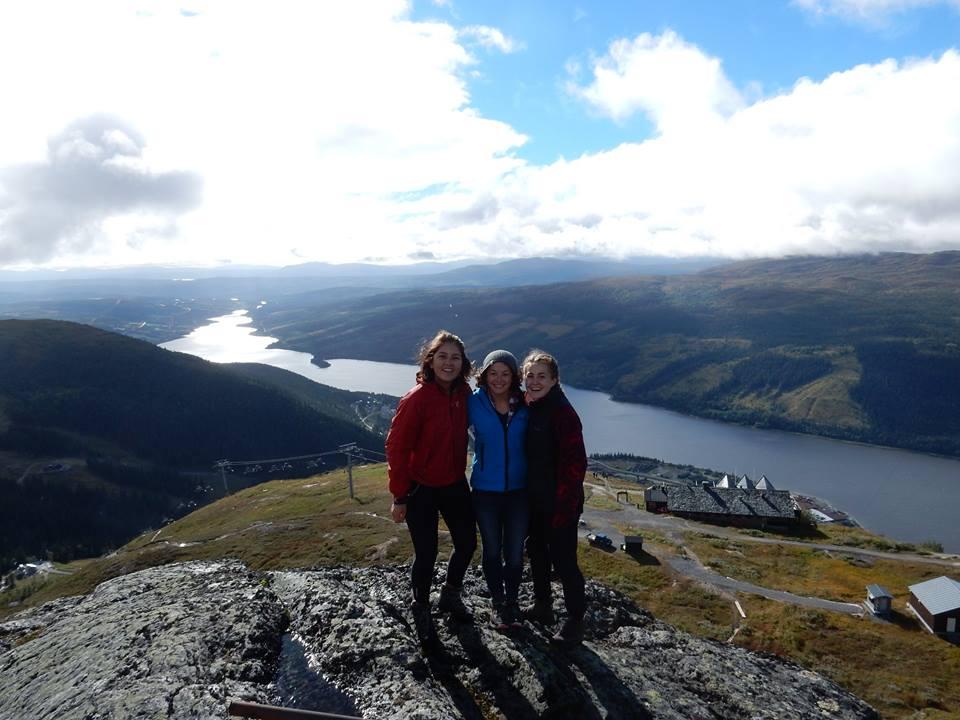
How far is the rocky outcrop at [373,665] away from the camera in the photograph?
8.51m

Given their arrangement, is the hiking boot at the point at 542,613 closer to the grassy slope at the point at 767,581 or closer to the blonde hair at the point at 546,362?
the blonde hair at the point at 546,362

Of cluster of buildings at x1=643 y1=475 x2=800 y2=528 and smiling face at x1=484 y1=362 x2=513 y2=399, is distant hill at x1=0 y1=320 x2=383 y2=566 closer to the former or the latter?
cluster of buildings at x1=643 y1=475 x2=800 y2=528

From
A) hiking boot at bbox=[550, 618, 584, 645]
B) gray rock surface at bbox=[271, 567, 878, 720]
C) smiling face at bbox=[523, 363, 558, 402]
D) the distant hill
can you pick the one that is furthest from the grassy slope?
the distant hill

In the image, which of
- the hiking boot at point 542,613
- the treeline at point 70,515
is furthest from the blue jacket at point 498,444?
the treeline at point 70,515

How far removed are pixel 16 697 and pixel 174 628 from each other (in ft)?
11.1

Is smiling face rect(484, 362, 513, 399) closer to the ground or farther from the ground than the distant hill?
farther from the ground

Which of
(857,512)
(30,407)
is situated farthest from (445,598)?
(30,407)

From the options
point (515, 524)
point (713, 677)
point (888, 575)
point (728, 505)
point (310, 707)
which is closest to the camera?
point (310, 707)

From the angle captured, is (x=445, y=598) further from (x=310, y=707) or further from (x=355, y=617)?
(x=310, y=707)

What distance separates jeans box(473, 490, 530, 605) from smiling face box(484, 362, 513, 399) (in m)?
1.97

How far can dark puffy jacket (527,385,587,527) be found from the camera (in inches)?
370

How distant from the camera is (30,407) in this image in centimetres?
17938

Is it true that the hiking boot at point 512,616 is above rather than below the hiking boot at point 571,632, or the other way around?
above

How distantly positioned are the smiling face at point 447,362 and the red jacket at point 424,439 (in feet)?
0.76
